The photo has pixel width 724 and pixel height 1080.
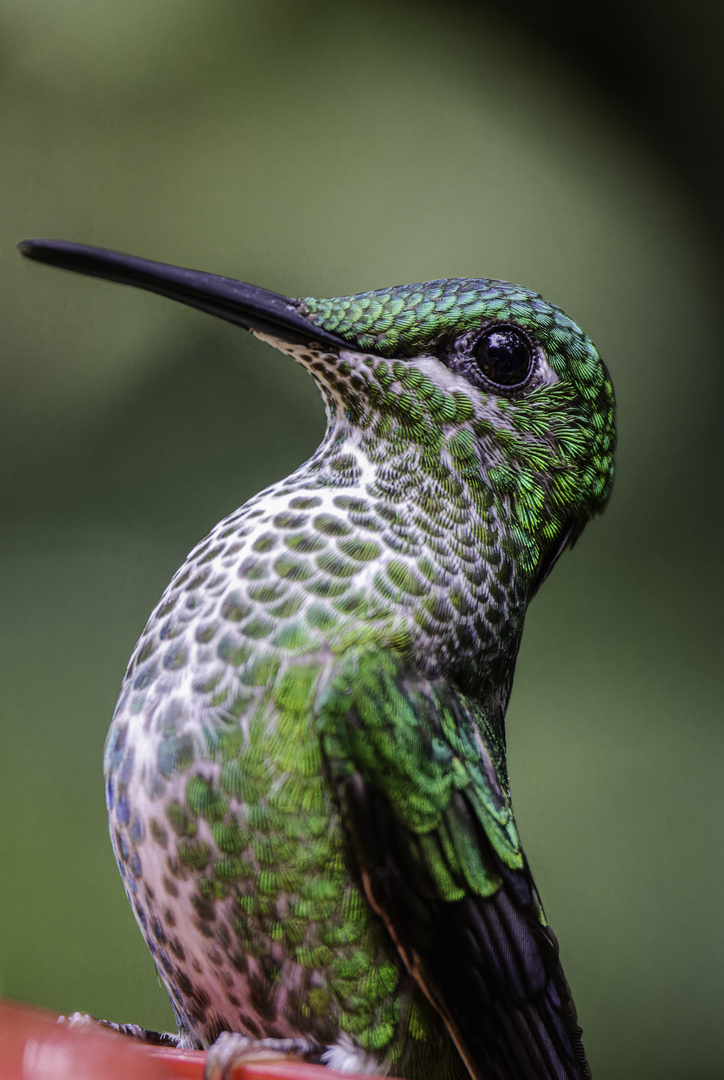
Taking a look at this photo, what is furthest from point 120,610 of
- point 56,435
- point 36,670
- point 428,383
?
point 428,383

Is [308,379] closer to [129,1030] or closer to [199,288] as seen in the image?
[199,288]

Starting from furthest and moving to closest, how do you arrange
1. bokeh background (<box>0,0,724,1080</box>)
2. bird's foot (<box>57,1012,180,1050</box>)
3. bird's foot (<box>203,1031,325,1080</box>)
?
bokeh background (<box>0,0,724,1080</box>)
bird's foot (<box>57,1012,180,1050</box>)
bird's foot (<box>203,1031,325,1080</box>)

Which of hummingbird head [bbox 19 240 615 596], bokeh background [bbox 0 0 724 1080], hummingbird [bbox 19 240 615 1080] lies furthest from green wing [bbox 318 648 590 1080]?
bokeh background [bbox 0 0 724 1080]

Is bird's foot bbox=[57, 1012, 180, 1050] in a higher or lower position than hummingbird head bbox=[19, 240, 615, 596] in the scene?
lower

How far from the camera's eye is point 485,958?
71 cm

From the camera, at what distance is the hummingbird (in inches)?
26.4

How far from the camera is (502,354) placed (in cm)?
80

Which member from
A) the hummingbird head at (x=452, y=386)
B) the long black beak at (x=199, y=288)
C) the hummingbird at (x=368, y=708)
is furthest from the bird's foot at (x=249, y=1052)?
the long black beak at (x=199, y=288)

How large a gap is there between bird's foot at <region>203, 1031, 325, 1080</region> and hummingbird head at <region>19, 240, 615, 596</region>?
0.35 m

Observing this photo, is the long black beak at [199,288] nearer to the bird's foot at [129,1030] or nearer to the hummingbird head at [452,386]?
the hummingbird head at [452,386]

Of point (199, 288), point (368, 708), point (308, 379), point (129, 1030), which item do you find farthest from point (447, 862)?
point (308, 379)

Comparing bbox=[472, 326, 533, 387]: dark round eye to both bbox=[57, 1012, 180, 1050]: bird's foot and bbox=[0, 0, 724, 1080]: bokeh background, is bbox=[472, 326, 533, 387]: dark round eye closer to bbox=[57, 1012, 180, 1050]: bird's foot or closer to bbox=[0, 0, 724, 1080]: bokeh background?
bbox=[57, 1012, 180, 1050]: bird's foot

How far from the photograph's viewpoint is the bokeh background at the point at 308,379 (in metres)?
1.46

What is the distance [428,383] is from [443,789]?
288 millimetres
